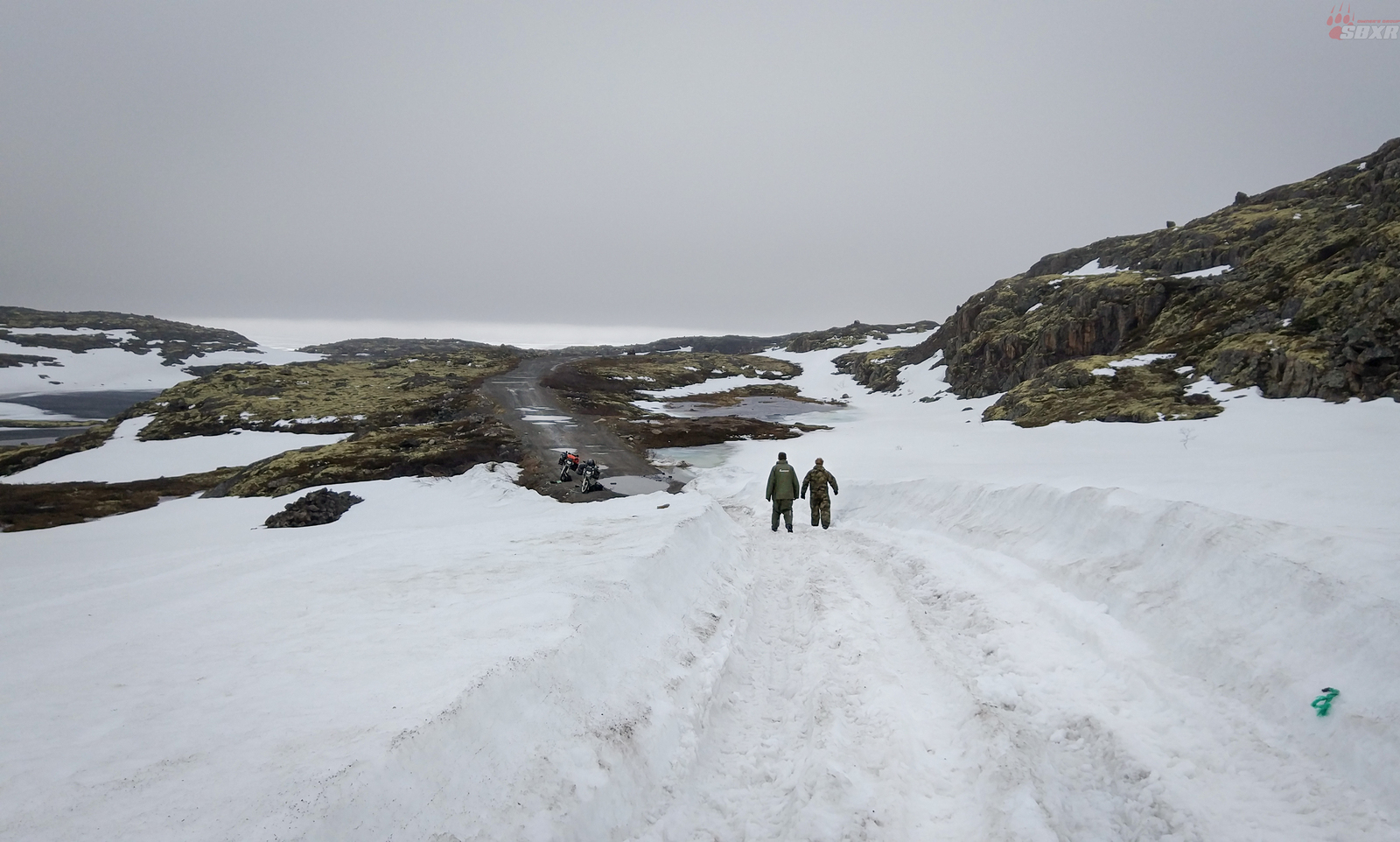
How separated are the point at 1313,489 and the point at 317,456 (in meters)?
36.6

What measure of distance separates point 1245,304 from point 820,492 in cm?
3361

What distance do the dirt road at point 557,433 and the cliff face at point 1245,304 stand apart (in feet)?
89.8

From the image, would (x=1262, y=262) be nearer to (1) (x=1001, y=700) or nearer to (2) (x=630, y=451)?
(2) (x=630, y=451)

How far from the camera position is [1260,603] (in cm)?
593

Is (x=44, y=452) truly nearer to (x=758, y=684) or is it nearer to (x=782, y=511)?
(x=782, y=511)

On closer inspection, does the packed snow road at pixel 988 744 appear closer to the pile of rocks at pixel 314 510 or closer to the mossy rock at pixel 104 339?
the pile of rocks at pixel 314 510

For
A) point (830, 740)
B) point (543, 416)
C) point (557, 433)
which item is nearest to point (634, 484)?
point (557, 433)

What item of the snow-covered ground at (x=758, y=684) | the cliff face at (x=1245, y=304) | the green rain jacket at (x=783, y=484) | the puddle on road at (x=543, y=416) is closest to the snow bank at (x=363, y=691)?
the snow-covered ground at (x=758, y=684)

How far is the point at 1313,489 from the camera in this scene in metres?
8.49

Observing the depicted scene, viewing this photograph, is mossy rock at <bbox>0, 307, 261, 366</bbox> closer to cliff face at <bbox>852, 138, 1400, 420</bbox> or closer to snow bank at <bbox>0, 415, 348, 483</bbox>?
snow bank at <bbox>0, 415, 348, 483</bbox>

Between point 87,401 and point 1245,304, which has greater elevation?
point 1245,304

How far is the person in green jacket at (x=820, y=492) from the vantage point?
15211 millimetres

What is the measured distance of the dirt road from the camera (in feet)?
92.0

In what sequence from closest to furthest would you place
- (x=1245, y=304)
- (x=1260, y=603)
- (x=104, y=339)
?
(x=1260, y=603) < (x=1245, y=304) < (x=104, y=339)
